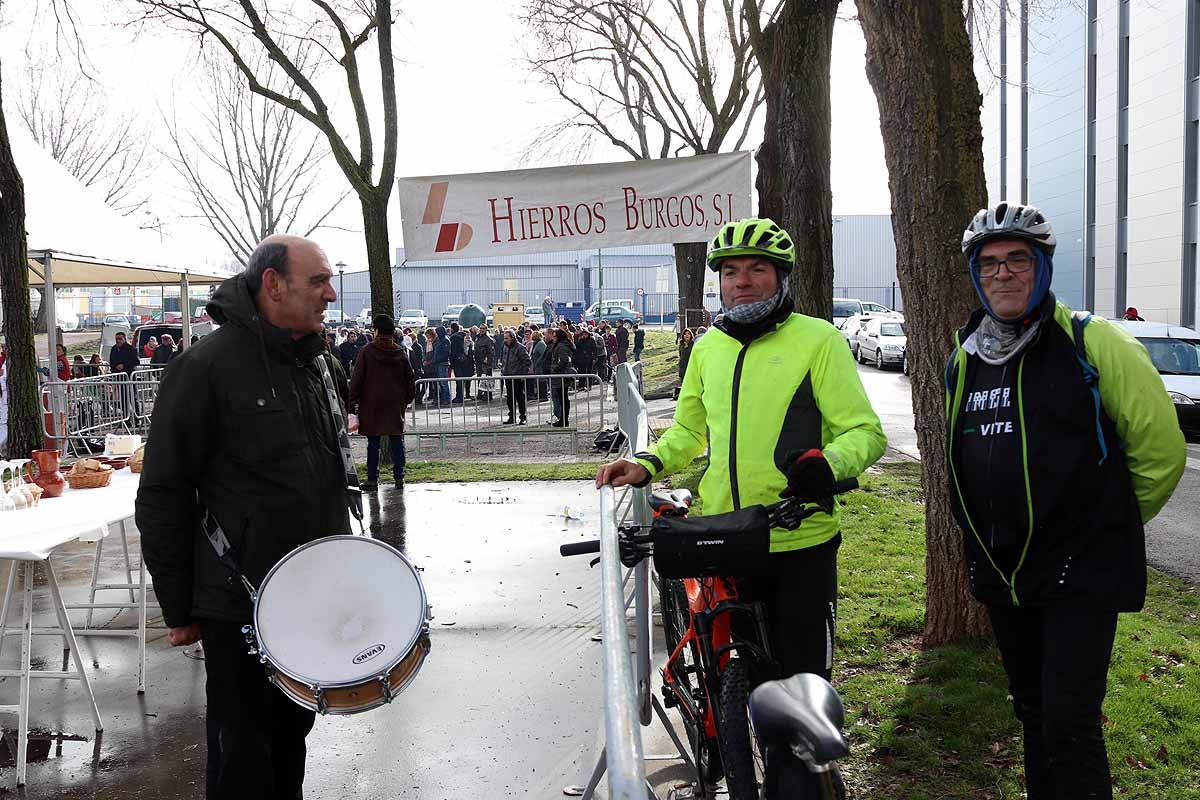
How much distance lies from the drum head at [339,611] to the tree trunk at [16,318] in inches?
323

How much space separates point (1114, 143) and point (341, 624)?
34.4 m

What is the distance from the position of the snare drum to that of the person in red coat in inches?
370

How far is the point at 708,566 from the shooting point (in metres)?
3.14

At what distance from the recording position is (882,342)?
33.6 meters

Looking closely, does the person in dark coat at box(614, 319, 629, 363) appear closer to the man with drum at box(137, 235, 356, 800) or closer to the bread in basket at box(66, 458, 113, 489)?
the bread in basket at box(66, 458, 113, 489)

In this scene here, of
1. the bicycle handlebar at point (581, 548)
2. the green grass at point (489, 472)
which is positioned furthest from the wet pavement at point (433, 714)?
the green grass at point (489, 472)

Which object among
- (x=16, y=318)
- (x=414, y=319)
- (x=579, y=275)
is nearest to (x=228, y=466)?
(x=16, y=318)

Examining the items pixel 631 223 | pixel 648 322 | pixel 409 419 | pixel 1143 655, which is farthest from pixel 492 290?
pixel 1143 655

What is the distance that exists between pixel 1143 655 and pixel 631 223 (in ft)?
22.5

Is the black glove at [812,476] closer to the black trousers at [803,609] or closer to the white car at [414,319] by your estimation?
the black trousers at [803,609]

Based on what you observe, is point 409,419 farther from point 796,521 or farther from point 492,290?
point 492,290

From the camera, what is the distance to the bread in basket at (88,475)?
6160 millimetres

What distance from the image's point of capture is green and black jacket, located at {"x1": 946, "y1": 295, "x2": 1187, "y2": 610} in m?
2.96

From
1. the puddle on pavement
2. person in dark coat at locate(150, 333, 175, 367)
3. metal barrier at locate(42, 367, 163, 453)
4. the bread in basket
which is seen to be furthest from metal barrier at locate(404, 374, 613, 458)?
the puddle on pavement
